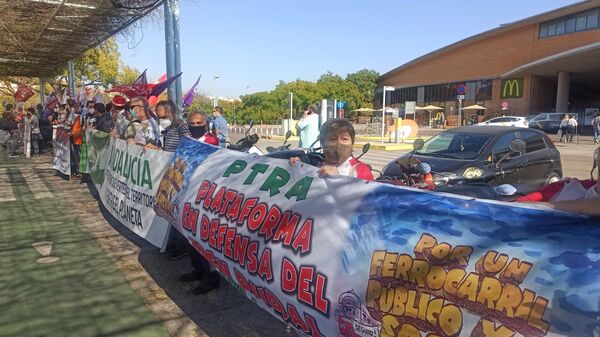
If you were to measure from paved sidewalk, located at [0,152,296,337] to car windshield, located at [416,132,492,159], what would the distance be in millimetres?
4629

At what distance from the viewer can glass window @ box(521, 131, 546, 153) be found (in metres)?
7.68

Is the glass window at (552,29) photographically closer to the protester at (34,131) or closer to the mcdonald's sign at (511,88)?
the mcdonald's sign at (511,88)

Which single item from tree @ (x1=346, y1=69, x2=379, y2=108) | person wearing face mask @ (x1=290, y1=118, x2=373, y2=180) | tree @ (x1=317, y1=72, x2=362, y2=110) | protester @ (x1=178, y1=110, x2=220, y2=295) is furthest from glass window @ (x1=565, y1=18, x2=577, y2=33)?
protester @ (x1=178, y1=110, x2=220, y2=295)

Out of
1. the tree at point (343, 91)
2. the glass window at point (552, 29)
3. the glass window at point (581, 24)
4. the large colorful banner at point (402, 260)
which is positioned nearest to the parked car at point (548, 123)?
the glass window at point (581, 24)

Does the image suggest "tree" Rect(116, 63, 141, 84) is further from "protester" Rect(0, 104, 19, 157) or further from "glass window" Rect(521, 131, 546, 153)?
"glass window" Rect(521, 131, 546, 153)

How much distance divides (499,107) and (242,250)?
55.2 meters

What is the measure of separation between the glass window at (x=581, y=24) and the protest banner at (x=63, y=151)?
4841cm

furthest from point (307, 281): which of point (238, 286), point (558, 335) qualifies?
point (558, 335)

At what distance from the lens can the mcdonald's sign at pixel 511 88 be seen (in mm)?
49656

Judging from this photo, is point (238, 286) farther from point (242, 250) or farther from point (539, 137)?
point (539, 137)

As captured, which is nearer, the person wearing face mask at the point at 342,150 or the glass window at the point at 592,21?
the person wearing face mask at the point at 342,150

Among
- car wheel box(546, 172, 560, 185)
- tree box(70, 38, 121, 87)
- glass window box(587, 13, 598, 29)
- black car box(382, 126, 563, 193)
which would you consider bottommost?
car wheel box(546, 172, 560, 185)

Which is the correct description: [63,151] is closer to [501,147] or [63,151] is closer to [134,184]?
[134,184]

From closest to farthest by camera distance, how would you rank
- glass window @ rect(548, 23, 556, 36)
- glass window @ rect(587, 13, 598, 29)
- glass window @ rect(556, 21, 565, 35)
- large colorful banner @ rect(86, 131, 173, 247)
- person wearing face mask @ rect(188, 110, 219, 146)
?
large colorful banner @ rect(86, 131, 173, 247)
person wearing face mask @ rect(188, 110, 219, 146)
glass window @ rect(587, 13, 598, 29)
glass window @ rect(556, 21, 565, 35)
glass window @ rect(548, 23, 556, 36)
